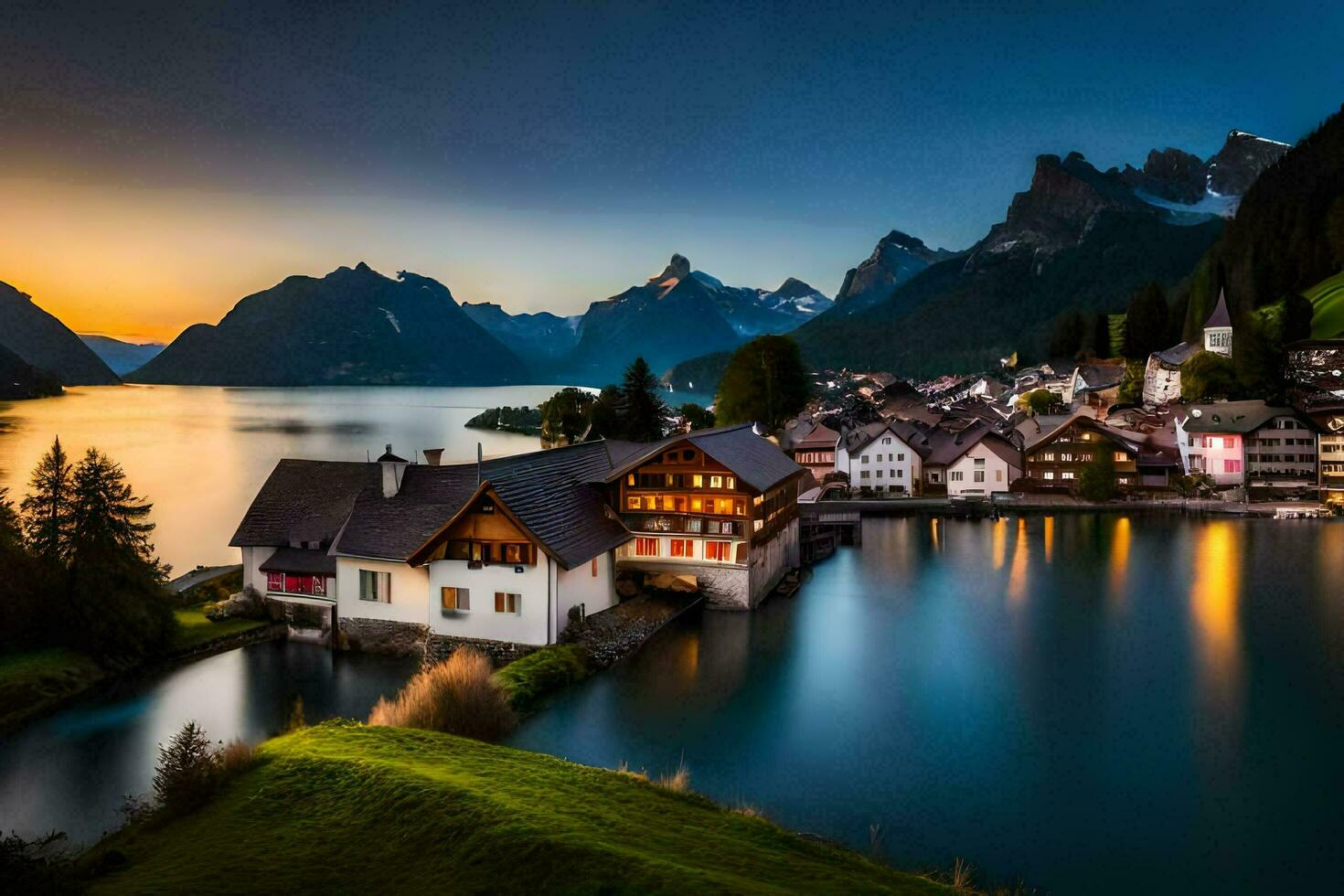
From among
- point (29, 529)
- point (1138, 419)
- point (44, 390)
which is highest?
point (44, 390)

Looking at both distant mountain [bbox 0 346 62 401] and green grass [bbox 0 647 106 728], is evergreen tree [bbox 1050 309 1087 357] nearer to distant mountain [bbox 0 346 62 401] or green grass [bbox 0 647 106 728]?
green grass [bbox 0 647 106 728]

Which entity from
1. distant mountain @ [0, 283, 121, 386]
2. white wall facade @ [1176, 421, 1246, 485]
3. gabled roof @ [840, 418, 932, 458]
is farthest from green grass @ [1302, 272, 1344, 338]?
distant mountain @ [0, 283, 121, 386]

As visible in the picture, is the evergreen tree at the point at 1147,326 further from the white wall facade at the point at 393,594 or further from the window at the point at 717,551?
the white wall facade at the point at 393,594

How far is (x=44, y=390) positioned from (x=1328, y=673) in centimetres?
19840

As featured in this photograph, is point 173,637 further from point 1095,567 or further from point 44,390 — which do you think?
point 44,390

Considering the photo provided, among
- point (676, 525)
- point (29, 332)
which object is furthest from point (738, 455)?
point (29, 332)

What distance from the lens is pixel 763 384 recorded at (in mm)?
86188

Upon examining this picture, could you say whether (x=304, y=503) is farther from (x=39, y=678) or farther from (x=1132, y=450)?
(x=1132, y=450)

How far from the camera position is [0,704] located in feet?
73.0

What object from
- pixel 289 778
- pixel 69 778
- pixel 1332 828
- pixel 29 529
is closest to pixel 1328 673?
pixel 1332 828

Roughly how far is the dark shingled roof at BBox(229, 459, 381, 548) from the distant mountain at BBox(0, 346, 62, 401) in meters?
146

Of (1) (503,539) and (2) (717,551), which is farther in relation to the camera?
(2) (717,551)

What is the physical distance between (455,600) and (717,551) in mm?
11582

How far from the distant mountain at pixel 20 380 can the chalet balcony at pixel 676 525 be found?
15620 centimetres
